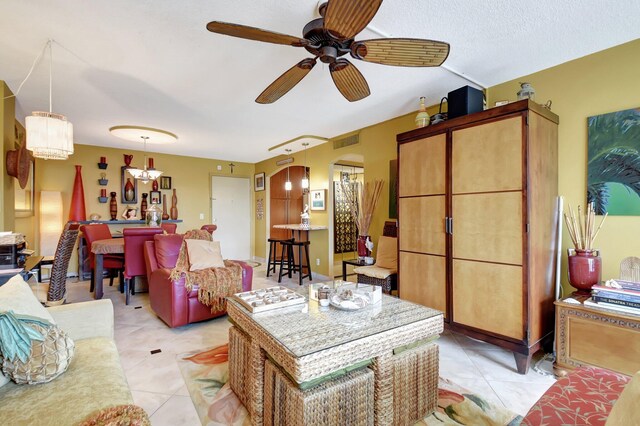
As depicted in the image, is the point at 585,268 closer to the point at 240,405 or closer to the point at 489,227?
the point at 489,227

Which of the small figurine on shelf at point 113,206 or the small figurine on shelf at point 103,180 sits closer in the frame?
the small figurine on shelf at point 103,180

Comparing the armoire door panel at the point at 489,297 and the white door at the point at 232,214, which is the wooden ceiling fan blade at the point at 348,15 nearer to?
the armoire door panel at the point at 489,297

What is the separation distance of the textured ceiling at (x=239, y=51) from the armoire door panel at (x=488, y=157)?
25.4 inches

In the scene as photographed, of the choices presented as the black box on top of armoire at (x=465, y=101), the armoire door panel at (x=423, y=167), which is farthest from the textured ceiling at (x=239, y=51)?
the armoire door panel at (x=423, y=167)

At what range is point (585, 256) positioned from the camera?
221 cm

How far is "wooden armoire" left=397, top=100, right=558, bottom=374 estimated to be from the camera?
218cm

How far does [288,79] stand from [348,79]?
404 millimetres

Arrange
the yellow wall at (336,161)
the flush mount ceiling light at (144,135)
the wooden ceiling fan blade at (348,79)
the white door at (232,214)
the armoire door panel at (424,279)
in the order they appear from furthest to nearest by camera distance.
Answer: the white door at (232,214)
the flush mount ceiling light at (144,135)
the yellow wall at (336,161)
the armoire door panel at (424,279)
the wooden ceiling fan blade at (348,79)

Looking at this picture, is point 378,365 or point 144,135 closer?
point 378,365

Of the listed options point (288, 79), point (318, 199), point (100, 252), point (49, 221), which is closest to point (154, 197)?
point (49, 221)

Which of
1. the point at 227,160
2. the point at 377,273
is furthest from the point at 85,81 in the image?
the point at 227,160

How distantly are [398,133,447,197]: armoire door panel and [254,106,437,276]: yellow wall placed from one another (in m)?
0.91

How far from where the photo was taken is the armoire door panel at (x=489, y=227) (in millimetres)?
2215

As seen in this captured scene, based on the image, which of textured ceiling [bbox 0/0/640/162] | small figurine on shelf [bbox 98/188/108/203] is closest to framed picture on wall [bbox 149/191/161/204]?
small figurine on shelf [bbox 98/188/108/203]
